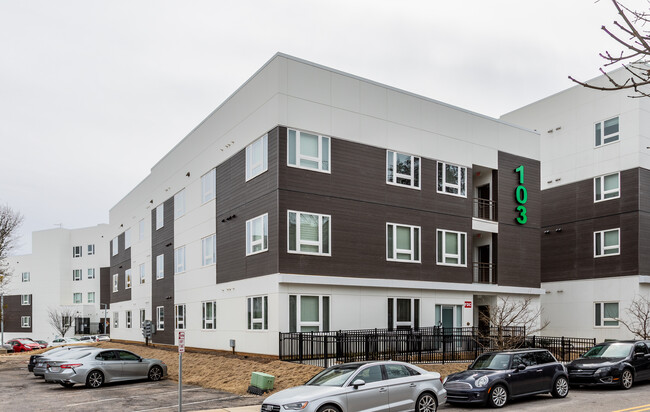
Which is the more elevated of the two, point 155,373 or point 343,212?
point 343,212

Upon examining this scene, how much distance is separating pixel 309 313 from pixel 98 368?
8228 mm

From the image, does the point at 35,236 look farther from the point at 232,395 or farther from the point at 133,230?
the point at 232,395

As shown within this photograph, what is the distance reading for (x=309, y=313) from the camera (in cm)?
2394

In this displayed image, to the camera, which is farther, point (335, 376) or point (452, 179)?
point (452, 179)

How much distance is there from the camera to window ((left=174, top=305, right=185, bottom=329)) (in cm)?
3522

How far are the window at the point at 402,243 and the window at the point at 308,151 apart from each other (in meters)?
4.39

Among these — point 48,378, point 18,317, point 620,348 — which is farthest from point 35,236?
point 620,348

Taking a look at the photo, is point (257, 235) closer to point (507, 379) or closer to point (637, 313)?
point (507, 379)

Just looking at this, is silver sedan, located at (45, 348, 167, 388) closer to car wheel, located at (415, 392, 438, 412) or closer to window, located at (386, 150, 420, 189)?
window, located at (386, 150, 420, 189)

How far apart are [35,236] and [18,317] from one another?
1197 cm

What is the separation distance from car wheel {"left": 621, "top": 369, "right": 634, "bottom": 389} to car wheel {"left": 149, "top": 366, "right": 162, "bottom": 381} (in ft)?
56.4

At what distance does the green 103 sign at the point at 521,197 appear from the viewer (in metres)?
31.9

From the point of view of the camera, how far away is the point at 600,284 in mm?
34906

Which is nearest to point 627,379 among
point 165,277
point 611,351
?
point 611,351
